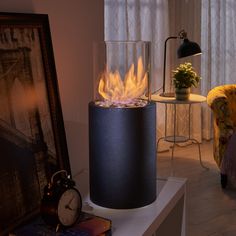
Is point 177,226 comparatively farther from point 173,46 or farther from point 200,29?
point 200,29

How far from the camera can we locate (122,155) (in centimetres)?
150

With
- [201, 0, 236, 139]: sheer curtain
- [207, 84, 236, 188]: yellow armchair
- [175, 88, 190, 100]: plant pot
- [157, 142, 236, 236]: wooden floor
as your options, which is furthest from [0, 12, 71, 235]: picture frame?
[201, 0, 236, 139]: sheer curtain

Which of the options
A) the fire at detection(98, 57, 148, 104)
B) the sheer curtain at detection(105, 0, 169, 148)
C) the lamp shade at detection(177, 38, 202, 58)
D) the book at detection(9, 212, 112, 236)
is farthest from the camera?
the sheer curtain at detection(105, 0, 169, 148)

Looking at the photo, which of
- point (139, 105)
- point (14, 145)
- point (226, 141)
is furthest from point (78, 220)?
point (226, 141)

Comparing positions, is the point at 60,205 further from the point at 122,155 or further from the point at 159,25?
the point at 159,25

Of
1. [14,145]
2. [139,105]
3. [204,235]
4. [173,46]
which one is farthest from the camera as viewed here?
[173,46]

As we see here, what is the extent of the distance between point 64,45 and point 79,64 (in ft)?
0.43

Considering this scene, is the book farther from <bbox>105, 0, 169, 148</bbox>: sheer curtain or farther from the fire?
<bbox>105, 0, 169, 148</bbox>: sheer curtain

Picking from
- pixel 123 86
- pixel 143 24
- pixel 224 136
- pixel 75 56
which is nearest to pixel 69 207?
pixel 123 86

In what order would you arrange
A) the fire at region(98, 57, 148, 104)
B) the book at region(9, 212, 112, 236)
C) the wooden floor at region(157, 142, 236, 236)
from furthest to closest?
the wooden floor at region(157, 142, 236, 236), the fire at region(98, 57, 148, 104), the book at region(9, 212, 112, 236)

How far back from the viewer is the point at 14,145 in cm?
136

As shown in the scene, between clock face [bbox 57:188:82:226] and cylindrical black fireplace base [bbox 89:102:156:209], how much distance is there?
0.19 m

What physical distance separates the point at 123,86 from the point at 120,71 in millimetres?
A: 55

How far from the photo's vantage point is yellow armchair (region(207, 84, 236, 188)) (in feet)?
10.9
